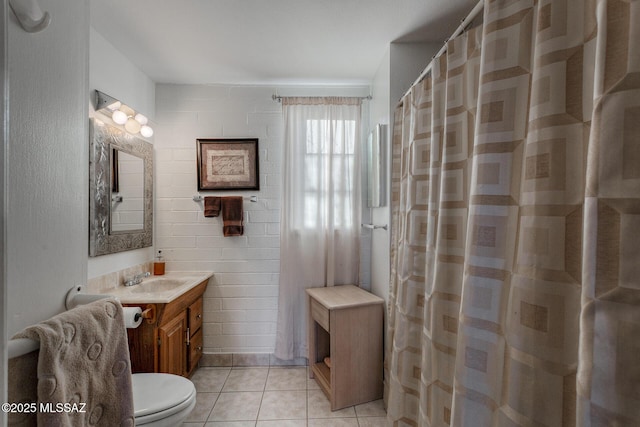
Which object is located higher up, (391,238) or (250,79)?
(250,79)

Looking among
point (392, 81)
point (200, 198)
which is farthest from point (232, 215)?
point (392, 81)

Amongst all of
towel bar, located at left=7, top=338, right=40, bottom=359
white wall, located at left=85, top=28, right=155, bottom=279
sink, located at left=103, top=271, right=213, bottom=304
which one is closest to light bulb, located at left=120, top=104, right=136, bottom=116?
white wall, located at left=85, top=28, right=155, bottom=279

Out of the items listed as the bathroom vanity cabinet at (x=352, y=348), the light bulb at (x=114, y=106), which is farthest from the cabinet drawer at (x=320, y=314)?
the light bulb at (x=114, y=106)

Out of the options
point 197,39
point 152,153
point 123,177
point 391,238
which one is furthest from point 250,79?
point 391,238

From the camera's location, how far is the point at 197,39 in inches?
79.0

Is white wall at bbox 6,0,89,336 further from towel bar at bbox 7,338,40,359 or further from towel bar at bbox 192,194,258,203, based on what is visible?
towel bar at bbox 192,194,258,203

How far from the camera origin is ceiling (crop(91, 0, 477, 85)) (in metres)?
1.71

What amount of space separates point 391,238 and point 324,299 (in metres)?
0.67

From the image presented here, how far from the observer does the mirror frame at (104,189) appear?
73.9 inches

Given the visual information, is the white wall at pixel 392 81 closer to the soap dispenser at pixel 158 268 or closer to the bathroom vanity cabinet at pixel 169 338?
the bathroom vanity cabinet at pixel 169 338

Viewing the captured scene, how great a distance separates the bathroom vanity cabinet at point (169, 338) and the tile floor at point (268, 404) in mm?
279

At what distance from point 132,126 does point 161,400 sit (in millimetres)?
1821

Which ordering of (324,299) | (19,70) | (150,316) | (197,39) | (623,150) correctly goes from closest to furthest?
(623,150)
(19,70)
(150,316)
(197,39)
(324,299)

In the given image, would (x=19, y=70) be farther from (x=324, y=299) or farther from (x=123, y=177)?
(x=324, y=299)
